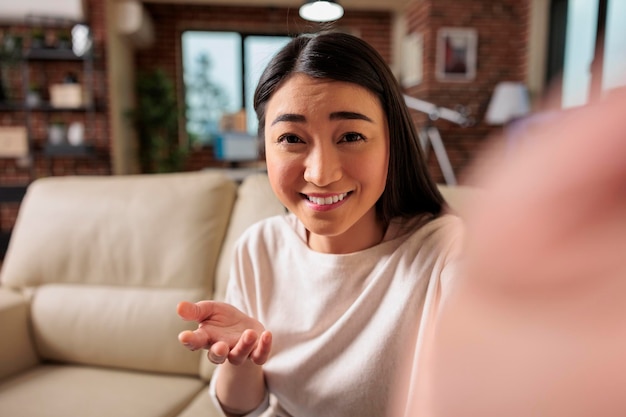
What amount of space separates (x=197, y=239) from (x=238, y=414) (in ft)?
2.08

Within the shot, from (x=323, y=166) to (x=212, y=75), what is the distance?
5.67 m

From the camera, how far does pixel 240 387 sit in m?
0.79

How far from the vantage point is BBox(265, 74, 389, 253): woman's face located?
624mm

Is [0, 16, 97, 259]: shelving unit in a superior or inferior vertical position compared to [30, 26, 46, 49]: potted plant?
inferior

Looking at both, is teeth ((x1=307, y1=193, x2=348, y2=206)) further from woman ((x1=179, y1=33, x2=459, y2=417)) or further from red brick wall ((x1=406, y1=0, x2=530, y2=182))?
red brick wall ((x1=406, y1=0, x2=530, y2=182))

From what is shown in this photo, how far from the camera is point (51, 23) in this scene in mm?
4477

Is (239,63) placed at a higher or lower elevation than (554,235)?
higher

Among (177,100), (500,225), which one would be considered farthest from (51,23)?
(500,225)

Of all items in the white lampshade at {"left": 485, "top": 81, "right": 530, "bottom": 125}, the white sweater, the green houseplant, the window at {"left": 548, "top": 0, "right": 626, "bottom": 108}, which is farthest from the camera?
the green houseplant

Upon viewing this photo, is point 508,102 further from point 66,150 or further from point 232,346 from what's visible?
point 66,150

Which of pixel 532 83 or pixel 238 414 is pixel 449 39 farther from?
pixel 238 414

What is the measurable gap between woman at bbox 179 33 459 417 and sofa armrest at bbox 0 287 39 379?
88 cm

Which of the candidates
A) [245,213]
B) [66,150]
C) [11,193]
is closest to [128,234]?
[245,213]

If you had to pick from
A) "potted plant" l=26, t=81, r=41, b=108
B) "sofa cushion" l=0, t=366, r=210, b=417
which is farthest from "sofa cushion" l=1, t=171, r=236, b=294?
"potted plant" l=26, t=81, r=41, b=108
